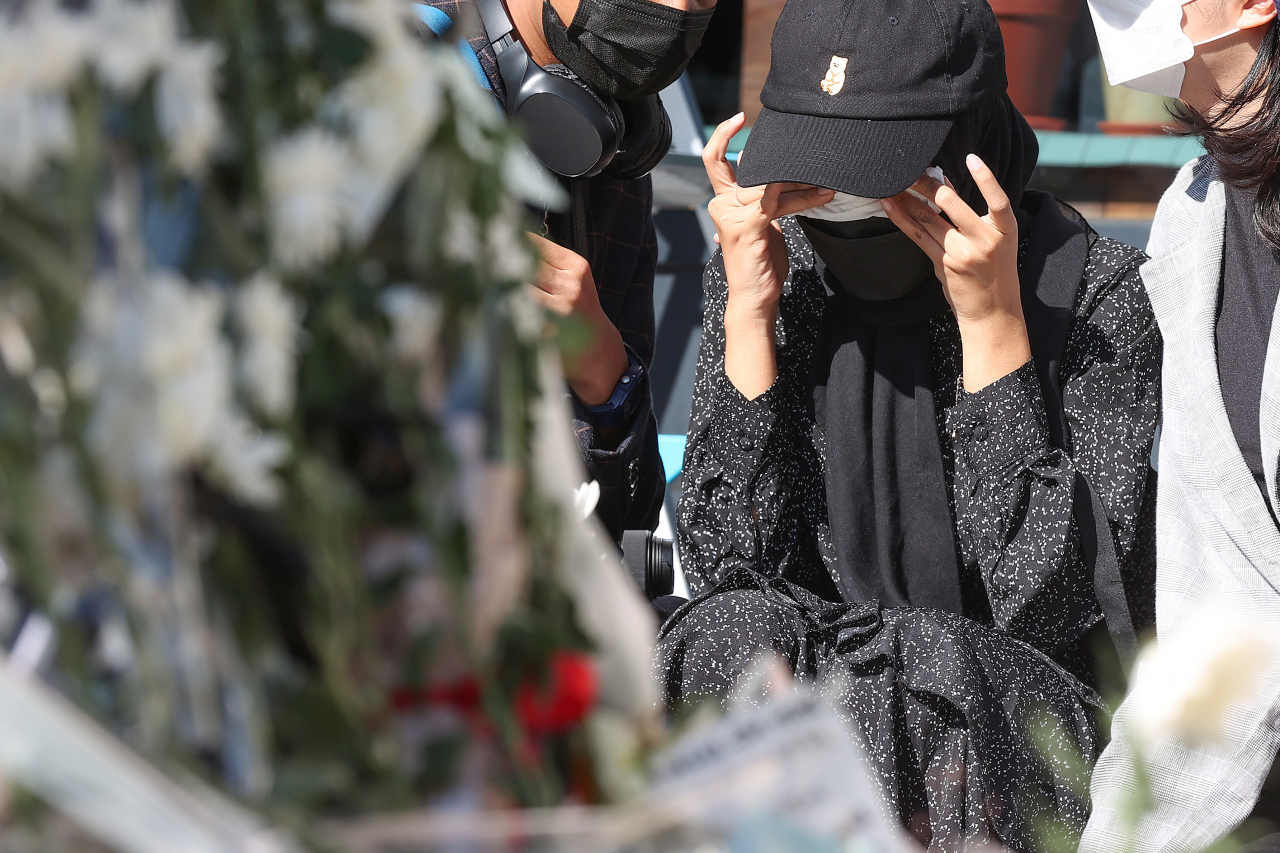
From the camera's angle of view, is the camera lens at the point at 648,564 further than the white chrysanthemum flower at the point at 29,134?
Yes

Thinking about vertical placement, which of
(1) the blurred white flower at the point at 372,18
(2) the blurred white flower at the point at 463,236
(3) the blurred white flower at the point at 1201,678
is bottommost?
(3) the blurred white flower at the point at 1201,678

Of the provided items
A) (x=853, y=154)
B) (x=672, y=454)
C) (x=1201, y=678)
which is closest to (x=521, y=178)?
(x=1201, y=678)

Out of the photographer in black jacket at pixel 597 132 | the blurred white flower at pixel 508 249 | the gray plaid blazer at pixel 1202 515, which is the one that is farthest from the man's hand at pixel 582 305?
the blurred white flower at pixel 508 249

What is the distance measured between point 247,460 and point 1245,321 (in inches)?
57.4

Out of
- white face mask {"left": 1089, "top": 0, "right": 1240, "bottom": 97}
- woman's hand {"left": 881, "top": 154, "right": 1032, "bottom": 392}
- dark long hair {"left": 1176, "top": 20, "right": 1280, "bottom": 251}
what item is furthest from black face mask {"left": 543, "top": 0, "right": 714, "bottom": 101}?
dark long hair {"left": 1176, "top": 20, "right": 1280, "bottom": 251}

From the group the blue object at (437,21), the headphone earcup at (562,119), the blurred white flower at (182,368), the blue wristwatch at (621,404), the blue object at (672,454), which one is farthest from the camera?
the blue object at (672,454)

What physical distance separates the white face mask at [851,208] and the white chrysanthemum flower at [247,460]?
1.20m

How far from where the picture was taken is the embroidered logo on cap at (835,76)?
1.42m

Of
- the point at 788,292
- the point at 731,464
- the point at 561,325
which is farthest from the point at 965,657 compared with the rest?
the point at 561,325

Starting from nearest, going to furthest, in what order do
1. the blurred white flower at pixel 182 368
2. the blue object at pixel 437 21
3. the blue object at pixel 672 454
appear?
the blurred white flower at pixel 182 368 < the blue object at pixel 437 21 < the blue object at pixel 672 454

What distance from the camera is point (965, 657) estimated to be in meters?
1.24

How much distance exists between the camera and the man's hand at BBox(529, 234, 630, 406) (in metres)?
1.41

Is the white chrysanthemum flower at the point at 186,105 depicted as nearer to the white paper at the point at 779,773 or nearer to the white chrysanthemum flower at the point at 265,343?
the white chrysanthemum flower at the point at 265,343

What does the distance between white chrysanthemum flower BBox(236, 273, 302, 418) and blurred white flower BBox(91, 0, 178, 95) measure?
0.06 m
